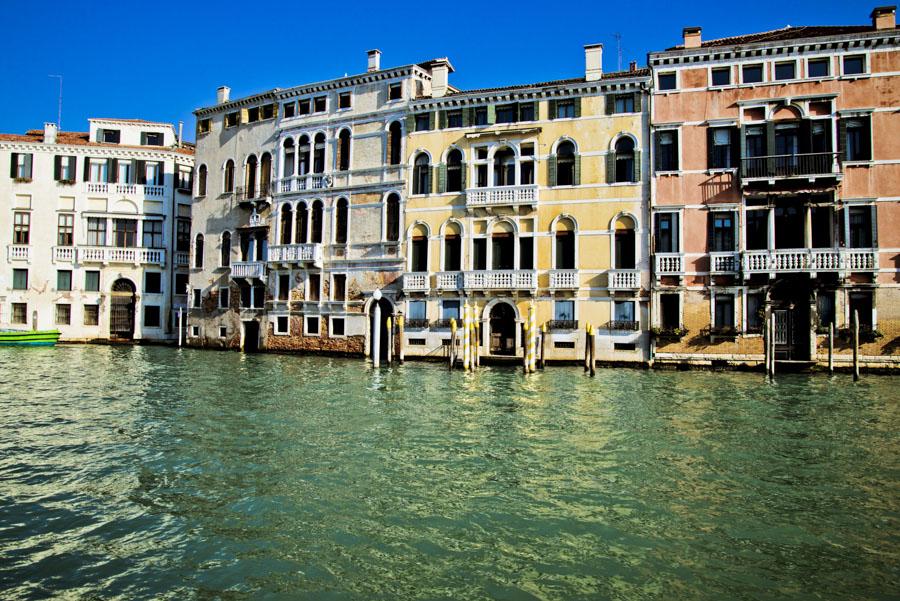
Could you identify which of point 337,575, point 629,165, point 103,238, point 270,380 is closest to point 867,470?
point 337,575

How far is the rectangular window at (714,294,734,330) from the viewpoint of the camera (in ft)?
62.2

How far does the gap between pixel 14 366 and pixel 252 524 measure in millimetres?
15884

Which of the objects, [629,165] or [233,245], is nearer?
[629,165]

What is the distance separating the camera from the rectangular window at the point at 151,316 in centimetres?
2883

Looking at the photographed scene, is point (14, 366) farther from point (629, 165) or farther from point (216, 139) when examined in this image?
point (629, 165)

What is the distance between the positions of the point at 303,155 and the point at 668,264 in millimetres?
13717

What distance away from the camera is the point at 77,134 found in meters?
30.5

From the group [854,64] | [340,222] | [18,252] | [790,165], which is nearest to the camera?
[854,64]

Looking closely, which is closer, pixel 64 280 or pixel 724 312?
pixel 724 312

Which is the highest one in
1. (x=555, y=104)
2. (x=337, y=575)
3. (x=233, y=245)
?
(x=555, y=104)

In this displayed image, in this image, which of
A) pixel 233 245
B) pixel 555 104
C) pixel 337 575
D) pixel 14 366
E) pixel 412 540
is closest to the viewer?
pixel 337 575

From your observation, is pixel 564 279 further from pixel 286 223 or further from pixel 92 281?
pixel 92 281

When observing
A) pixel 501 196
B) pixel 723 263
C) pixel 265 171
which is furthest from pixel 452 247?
pixel 265 171

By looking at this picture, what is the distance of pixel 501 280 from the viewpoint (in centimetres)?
2103
